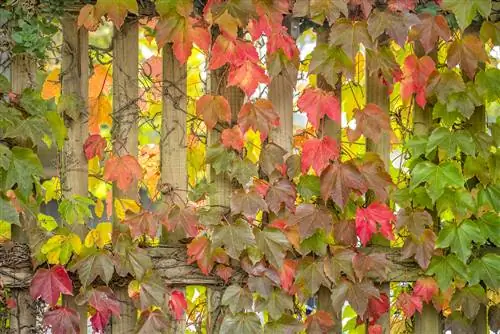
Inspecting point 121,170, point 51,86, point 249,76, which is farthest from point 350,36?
point 51,86

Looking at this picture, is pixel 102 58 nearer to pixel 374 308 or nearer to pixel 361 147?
pixel 361 147

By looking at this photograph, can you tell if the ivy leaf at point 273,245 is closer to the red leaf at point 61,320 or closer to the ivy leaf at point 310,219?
the ivy leaf at point 310,219

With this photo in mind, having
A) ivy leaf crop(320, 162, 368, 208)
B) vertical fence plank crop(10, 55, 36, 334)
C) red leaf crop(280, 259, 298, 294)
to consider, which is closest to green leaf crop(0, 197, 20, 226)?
vertical fence plank crop(10, 55, 36, 334)

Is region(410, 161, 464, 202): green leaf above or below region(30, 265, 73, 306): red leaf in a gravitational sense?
above

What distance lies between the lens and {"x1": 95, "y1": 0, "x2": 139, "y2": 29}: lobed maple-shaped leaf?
2539 millimetres

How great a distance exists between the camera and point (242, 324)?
2.74 m

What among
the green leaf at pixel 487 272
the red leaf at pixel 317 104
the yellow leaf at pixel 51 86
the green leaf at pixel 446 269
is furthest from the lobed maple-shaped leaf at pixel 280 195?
the yellow leaf at pixel 51 86

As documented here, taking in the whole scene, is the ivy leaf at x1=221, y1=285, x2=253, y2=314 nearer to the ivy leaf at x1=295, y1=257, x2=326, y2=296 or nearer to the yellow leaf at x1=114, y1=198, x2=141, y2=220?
the ivy leaf at x1=295, y1=257, x2=326, y2=296

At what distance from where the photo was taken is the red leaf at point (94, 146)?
8.90 ft

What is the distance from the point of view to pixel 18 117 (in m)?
2.58

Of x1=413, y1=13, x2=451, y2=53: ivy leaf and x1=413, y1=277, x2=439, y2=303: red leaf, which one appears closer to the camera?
x1=413, y1=13, x2=451, y2=53: ivy leaf

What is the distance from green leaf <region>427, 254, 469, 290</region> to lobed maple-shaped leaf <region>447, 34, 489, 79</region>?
65 cm

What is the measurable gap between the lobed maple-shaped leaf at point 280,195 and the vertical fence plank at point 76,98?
64 cm

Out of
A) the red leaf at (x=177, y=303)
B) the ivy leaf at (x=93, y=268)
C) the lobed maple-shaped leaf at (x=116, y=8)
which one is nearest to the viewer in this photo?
the lobed maple-shaped leaf at (x=116, y=8)
